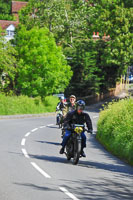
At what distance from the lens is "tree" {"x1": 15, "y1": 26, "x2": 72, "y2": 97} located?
157 feet

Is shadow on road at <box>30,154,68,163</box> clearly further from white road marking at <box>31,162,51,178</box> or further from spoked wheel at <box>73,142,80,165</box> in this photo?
white road marking at <box>31,162,51,178</box>

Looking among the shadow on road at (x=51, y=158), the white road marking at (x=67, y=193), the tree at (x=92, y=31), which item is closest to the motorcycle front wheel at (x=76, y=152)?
the shadow on road at (x=51, y=158)

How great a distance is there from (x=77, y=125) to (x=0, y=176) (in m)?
3.24

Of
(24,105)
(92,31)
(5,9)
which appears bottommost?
(24,105)

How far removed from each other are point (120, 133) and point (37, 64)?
106 ft

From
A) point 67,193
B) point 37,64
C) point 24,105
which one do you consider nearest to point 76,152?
point 67,193

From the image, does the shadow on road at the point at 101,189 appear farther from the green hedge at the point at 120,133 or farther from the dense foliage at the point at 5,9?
the dense foliage at the point at 5,9

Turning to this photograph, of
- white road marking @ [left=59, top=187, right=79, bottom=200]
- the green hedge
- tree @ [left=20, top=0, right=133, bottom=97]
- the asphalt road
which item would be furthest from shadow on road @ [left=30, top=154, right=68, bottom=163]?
tree @ [left=20, top=0, right=133, bottom=97]

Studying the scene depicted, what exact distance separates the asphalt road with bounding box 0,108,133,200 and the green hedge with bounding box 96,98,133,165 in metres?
0.40

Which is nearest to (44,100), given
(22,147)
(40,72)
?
(40,72)

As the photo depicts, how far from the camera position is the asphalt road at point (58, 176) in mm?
8781

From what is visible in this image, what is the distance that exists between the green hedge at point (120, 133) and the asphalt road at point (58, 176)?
1.32 ft

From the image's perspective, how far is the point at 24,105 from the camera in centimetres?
4291

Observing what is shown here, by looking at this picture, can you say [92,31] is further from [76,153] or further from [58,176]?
[58,176]
